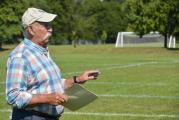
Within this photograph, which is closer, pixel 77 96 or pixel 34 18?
pixel 34 18

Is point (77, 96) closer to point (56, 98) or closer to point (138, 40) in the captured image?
point (56, 98)

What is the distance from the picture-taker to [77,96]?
242 inches

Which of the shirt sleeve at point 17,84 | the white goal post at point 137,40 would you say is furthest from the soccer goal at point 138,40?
the shirt sleeve at point 17,84

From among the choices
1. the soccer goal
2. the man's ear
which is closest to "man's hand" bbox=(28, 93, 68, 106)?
the man's ear

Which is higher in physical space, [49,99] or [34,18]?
[34,18]

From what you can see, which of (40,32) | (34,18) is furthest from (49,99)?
(34,18)

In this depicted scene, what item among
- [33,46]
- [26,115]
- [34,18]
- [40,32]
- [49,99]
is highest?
[34,18]

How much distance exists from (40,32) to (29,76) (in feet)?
1.44

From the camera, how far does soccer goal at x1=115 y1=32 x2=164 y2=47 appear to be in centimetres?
7644

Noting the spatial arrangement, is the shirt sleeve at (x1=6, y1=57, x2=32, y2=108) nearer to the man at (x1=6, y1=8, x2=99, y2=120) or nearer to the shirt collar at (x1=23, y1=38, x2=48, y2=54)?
the man at (x1=6, y1=8, x2=99, y2=120)

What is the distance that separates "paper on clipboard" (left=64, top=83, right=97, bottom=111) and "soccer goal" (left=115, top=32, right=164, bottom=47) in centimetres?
6855

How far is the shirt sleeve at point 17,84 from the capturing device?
529cm

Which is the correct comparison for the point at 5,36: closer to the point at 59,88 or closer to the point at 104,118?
the point at 104,118

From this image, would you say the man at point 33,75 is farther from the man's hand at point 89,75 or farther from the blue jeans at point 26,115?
the man's hand at point 89,75
